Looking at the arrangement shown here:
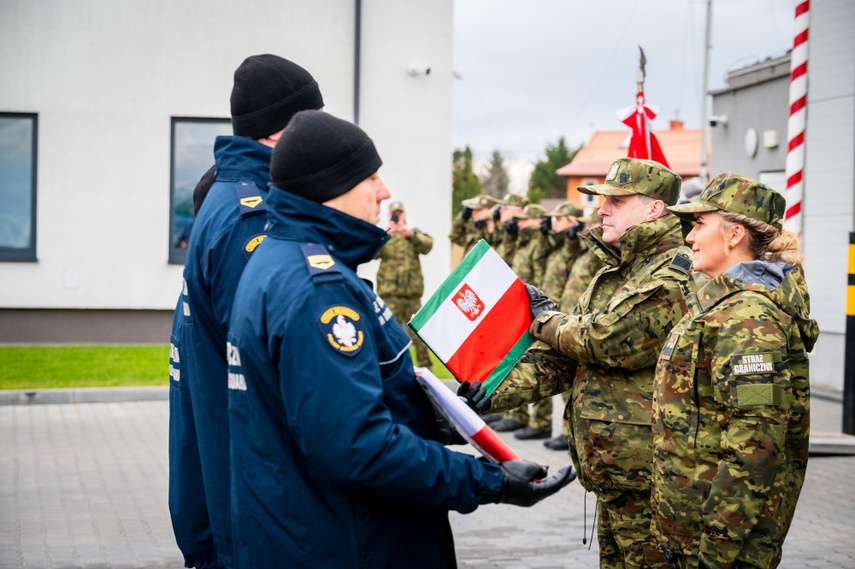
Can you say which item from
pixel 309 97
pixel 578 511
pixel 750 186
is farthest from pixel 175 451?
pixel 578 511

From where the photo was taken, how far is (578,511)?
723 centimetres

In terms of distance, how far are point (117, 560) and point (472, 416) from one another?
4107 mm

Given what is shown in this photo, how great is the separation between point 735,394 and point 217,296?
64.3 inches

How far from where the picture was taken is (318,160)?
2.41 metres

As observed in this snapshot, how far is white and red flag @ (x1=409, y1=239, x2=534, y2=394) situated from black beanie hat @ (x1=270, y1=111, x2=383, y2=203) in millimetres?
1142

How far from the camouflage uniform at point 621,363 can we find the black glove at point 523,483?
1.36m

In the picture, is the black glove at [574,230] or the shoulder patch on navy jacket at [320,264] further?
the black glove at [574,230]

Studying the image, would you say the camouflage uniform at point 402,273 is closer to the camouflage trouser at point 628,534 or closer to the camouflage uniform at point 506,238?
the camouflage uniform at point 506,238

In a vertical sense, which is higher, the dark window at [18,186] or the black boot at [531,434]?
the dark window at [18,186]

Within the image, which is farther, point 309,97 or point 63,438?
point 63,438

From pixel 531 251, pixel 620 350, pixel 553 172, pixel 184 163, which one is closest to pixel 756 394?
pixel 620 350

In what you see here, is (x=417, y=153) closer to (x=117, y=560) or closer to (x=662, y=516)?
(x=117, y=560)

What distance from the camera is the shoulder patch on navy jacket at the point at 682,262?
3.96 m

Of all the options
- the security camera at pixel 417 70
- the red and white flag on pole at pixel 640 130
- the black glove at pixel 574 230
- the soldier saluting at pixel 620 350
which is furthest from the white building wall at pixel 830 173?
the soldier saluting at pixel 620 350
